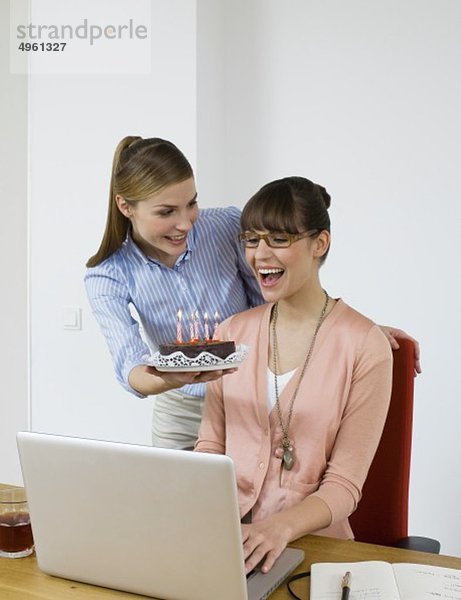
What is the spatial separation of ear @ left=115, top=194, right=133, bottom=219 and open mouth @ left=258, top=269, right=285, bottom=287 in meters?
0.42

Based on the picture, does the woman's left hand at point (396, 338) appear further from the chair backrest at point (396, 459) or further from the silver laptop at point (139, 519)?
the silver laptop at point (139, 519)

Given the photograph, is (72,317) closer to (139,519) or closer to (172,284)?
(172,284)

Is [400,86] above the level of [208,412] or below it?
above

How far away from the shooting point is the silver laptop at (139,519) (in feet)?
3.21

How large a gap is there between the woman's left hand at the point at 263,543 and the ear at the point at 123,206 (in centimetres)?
87

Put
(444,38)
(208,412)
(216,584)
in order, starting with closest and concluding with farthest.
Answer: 1. (216,584)
2. (208,412)
3. (444,38)

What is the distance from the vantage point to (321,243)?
1.61m

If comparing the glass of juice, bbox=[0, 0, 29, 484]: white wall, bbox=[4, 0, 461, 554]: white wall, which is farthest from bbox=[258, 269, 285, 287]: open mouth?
bbox=[0, 0, 29, 484]: white wall

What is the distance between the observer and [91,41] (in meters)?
2.86

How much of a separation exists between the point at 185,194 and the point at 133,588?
92 cm

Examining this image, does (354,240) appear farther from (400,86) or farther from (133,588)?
(133,588)

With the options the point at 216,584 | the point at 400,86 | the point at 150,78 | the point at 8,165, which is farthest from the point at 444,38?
the point at 216,584

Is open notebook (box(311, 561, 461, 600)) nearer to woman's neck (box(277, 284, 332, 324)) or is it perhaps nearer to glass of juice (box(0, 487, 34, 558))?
glass of juice (box(0, 487, 34, 558))

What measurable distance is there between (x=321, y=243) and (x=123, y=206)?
50 centimetres
